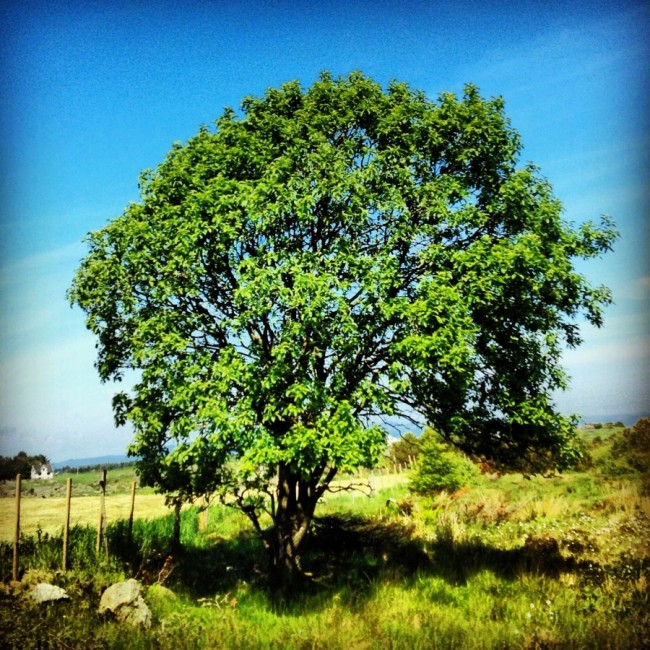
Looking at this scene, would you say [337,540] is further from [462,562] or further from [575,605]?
[575,605]

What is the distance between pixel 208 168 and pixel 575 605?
13.1 metres

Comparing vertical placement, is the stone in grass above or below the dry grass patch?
above

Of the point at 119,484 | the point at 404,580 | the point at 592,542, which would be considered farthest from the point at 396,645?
the point at 119,484

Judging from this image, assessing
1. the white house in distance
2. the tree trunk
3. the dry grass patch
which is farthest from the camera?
the white house in distance

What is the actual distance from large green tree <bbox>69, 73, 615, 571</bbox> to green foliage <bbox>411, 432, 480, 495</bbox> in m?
14.5

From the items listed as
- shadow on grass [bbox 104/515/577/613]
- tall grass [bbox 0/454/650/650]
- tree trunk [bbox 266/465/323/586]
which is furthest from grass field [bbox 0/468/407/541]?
tree trunk [bbox 266/465/323/586]

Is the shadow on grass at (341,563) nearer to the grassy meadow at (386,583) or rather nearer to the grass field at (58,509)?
the grassy meadow at (386,583)

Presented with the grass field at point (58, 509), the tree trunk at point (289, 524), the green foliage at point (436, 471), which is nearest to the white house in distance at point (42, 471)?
the grass field at point (58, 509)

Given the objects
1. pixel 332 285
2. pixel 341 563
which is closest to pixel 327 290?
pixel 332 285

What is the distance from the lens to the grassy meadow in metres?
8.32

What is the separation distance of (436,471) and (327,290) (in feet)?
69.2

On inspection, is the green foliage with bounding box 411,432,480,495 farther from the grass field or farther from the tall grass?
the tall grass

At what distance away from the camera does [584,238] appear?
11.6m

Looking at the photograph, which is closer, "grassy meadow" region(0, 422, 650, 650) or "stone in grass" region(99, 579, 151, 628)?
"grassy meadow" region(0, 422, 650, 650)
